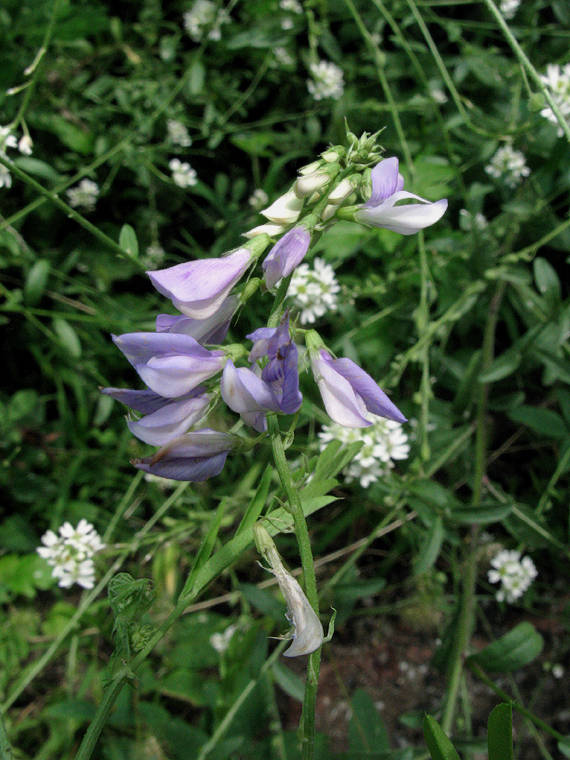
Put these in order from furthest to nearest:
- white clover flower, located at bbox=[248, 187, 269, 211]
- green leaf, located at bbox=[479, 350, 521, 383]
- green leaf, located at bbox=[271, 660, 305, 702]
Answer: white clover flower, located at bbox=[248, 187, 269, 211]
green leaf, located at bbox=[479, 350, 521, 383]
green leaf, located at bbox=[271, 660, 305, 702]

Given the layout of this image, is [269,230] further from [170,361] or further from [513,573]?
[513,573]

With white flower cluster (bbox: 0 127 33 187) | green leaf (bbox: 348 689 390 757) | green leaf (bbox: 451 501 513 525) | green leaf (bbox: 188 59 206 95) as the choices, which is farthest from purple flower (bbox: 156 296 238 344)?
green leaf (bbox: 188 59 206 95)

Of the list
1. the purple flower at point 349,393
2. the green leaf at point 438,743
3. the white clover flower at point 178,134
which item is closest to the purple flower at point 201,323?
the purple flower at point 349,393

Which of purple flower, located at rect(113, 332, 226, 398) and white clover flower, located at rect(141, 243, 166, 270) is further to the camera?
white clover flower, located at rect(141, 243, 166, 270)

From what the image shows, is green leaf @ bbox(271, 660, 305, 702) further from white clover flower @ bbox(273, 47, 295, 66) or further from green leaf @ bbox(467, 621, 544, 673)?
white clover flower @ bbox(273, 47, 295, 66)

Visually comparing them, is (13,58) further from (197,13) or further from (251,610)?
(251,610)

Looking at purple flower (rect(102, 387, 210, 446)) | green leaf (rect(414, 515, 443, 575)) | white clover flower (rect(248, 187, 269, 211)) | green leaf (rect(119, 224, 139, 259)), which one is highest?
purple flower (rect(102, 387, 210, 446))

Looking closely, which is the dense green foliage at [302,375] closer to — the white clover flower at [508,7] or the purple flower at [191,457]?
the white clover flower at [508,7]
